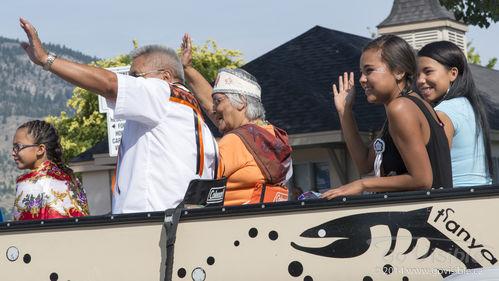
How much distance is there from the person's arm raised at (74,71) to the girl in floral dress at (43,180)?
1.46m

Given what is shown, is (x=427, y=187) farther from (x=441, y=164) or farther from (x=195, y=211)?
(x=195, y=211)

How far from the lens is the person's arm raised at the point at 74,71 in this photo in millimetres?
3729

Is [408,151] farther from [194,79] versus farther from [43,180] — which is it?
[43,180]

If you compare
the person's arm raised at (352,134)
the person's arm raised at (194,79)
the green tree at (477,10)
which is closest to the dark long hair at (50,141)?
the person's arm raised at (194,79)

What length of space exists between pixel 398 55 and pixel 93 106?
105ft

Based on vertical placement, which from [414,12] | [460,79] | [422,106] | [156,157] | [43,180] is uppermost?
[414,12]

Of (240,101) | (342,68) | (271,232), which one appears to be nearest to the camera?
(271,232)

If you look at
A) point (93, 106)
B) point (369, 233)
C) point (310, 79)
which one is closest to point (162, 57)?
point (369, 233)

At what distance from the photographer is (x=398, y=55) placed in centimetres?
413

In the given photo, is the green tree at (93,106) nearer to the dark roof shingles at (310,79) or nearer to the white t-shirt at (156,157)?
the dark roof shingles at (310,79)

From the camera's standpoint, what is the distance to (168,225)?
3838mm

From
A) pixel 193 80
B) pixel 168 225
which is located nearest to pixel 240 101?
pixel 193 80

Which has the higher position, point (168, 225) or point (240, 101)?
point (240, 101)

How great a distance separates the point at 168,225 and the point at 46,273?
0.71 metres
